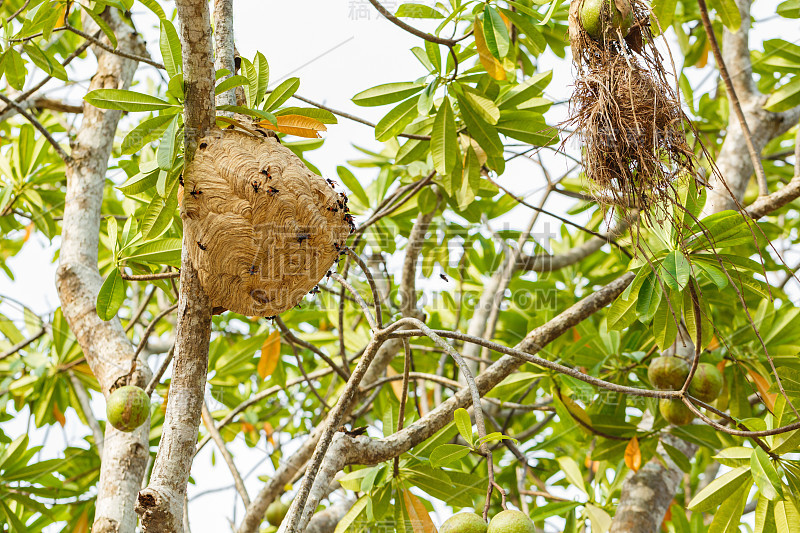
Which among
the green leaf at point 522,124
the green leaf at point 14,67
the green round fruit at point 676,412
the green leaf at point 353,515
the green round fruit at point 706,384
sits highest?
the green leaf at point 14,67

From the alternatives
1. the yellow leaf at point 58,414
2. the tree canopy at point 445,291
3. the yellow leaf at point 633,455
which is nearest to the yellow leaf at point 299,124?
the tree canopy at point 445,291

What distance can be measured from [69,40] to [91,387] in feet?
6.47

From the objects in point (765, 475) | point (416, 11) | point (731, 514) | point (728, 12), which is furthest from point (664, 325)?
point (416, 11)

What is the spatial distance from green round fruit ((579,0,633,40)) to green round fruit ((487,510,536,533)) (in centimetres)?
144

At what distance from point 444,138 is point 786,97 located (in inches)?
68.1

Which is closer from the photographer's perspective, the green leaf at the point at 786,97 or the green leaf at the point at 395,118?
the green leaf at the point at 395,118

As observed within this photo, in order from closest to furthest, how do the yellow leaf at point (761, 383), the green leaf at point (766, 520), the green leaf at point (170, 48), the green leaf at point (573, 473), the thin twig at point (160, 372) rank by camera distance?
the green leaf at point (170, 48) → the thin twig at point (160, 372) → the green leaf at point (766, 520) → the yellow leaf at point (761, 383) → the green leaf at point (573, 473)

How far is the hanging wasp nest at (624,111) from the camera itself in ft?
6.68

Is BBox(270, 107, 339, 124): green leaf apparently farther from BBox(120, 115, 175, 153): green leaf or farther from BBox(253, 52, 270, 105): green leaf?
BBox(120, 115, 175, 153): green leaf

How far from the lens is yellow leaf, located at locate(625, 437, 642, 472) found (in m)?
3.10

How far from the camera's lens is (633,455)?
3.12 meters

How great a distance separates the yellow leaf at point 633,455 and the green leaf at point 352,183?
183 cm

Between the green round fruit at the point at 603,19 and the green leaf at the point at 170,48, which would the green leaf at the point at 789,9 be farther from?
the green leaf at the point at 170,48

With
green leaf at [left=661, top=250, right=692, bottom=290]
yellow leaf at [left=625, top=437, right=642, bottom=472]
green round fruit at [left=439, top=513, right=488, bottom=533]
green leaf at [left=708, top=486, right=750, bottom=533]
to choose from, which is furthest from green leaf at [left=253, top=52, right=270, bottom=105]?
yellow leaf at [left=625, top=437, right=642, bottom=472]
